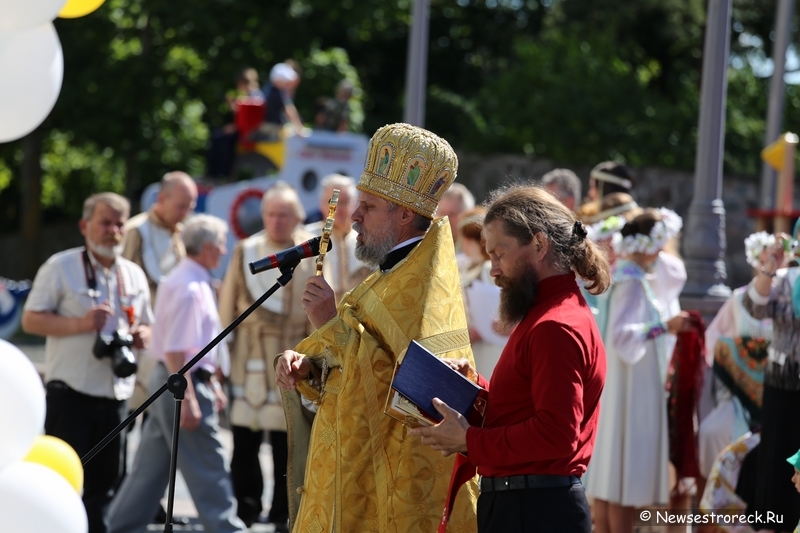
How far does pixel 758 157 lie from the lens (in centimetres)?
2358

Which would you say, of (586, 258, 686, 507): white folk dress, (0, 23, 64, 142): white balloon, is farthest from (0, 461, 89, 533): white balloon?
(586, 258, 686, 507): white folk dress

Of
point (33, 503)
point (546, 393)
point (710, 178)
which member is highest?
point (710, 178)

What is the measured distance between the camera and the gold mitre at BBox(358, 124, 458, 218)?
4141mm

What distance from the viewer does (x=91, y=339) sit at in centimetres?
621

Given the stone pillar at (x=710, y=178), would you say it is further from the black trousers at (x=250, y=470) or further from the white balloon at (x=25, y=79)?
the white balloon at (x=25, y=79)

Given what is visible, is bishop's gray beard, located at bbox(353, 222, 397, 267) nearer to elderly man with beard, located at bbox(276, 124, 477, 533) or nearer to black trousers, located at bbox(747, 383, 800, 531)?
elderly man with beard, located at bbox(276, 124, 477, 533)

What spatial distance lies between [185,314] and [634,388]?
2533 mm

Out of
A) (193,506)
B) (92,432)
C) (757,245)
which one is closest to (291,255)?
(92,432)

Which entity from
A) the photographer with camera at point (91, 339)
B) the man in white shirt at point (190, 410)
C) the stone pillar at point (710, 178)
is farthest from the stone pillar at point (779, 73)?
the photographer with camera at point (91, 339)

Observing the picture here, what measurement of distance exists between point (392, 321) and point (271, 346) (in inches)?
133

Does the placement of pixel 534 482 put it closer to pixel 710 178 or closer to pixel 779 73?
pixel 710 178

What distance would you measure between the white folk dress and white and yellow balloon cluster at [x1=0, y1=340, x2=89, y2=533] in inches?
156

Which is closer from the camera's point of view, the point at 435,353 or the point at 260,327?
the point at 435,353

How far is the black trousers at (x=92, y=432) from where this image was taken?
20.1 ft
